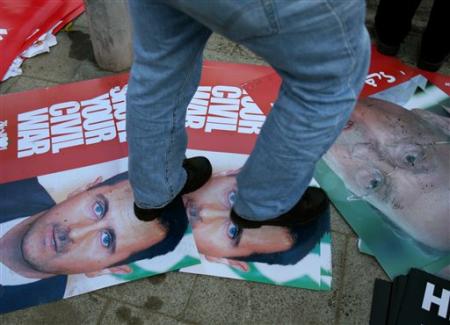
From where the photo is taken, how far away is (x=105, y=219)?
113 cm

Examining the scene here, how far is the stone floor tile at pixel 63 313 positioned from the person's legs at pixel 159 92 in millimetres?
242

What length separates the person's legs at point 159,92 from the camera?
0.74 metres

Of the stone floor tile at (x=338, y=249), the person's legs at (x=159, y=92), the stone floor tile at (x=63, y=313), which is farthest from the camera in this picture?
the stone floor tile at (x=338, y=249)

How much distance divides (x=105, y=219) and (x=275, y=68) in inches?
25.0

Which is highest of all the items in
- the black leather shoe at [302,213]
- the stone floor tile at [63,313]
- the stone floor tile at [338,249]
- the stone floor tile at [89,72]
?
the stone floor tile at [89,72]

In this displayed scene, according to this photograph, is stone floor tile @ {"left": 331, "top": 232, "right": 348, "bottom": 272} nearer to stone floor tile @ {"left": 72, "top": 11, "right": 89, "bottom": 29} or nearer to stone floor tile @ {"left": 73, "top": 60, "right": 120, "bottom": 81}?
stone floor tile @ {"left": 73, "top": 60, "right": 120, "bottom": 81}

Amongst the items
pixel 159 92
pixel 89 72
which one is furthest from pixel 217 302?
pixel 89 72

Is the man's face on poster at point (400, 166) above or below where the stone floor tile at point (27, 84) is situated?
below

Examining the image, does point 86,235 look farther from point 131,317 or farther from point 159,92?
point 159,92

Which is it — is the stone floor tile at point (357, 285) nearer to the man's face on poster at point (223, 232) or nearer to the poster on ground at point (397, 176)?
the poster on ground at point (397, 176)

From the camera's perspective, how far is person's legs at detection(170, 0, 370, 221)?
1.96 ft

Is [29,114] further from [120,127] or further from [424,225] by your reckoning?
[424,225]

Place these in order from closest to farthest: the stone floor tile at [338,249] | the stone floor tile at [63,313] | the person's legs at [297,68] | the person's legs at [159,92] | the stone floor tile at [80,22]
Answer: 1. the person's legs at [297,68]
2. the person's legs at [159,92]
3. the stone floor tile at [63,313]
4. the stone floor tile at [338,249]
5. the stone floor tile at [80,22]

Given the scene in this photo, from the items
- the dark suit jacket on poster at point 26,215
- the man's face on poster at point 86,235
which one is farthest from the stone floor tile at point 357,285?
the dark suit jacket on poster at point 26,215
